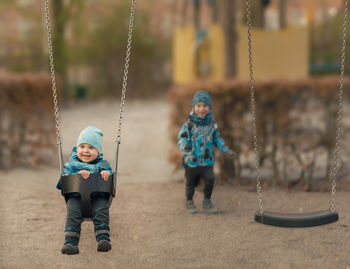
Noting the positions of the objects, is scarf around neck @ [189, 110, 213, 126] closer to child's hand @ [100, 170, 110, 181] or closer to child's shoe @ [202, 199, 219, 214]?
child's shoe @ [202, 199, 219, 214]

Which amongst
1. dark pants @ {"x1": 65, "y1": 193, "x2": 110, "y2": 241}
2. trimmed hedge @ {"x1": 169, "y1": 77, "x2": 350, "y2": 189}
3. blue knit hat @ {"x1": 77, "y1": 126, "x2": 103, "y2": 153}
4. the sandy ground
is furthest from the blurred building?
dark pants @ {"x1": 65, "y1": 193, "x2": 110, "y2": 241}

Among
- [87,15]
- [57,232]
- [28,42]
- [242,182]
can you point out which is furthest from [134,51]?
[57,232]

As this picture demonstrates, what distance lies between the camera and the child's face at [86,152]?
3.95 meters

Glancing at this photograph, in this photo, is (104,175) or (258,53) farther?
(258,53)

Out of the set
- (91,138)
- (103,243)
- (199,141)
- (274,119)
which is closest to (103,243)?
(103,243)

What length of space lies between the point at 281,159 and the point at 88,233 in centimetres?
305

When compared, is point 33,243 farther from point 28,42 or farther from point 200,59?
point 28,42

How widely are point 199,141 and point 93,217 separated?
1.51 meters

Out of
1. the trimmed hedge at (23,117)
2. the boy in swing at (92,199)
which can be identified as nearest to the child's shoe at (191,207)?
the boy in swing at (92,199)

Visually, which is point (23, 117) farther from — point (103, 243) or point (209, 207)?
point (103, 243)

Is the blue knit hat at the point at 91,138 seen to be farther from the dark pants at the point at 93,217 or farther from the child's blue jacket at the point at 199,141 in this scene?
the child's blue jacket at the point at 199,141

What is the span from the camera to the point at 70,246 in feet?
12.0

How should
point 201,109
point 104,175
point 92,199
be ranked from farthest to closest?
point 201,109 → point 92,199 → point 104,175

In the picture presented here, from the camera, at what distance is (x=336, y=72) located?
2156cm
